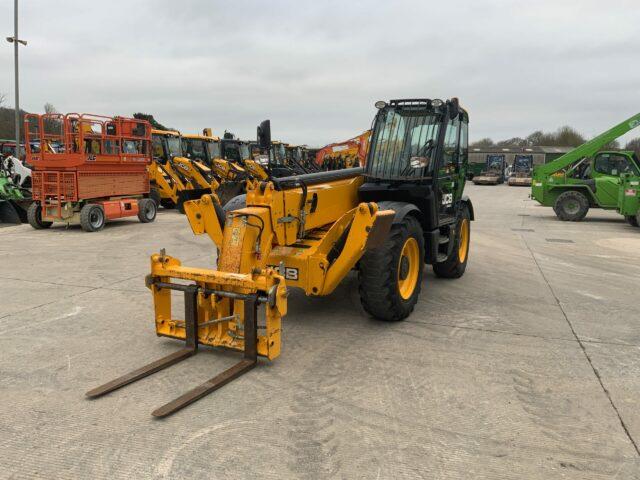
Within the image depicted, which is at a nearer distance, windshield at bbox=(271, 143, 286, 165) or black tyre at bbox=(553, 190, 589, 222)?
black tyre at bbox=(553, 190, 589, 222)

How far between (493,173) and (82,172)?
114ft

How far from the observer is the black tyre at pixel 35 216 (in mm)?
12133

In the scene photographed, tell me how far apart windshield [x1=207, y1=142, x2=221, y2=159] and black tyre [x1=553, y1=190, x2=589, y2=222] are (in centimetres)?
1213

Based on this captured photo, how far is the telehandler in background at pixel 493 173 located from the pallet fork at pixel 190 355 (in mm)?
38855

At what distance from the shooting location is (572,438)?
3.12m

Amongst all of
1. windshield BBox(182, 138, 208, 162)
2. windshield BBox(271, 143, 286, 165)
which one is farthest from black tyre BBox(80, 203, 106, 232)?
windshield BBox(271, 143, 286, 165)

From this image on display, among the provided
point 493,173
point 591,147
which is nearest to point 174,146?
point 591,147

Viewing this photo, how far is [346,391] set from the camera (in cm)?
371

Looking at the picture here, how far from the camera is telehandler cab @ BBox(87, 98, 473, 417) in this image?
13.2ft

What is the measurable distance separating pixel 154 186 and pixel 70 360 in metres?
13.1

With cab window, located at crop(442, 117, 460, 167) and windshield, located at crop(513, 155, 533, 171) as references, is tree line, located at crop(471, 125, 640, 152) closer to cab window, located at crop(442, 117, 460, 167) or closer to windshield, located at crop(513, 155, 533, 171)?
windshield, located at crop(513, 155, 533, 171)

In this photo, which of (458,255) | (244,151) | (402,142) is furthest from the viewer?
(244,151)

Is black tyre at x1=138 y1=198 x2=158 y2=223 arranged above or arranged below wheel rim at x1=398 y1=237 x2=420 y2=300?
above

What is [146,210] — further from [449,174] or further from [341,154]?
[449,174]
